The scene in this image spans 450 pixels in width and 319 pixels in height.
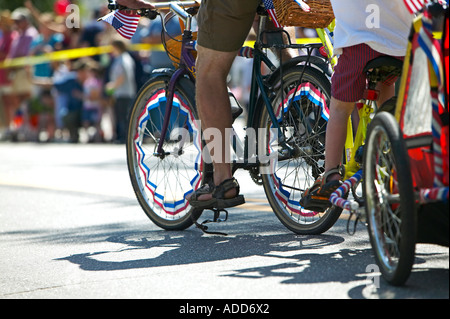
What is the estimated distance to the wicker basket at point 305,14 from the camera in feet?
15.8

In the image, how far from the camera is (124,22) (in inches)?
229

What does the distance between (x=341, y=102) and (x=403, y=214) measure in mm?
1121

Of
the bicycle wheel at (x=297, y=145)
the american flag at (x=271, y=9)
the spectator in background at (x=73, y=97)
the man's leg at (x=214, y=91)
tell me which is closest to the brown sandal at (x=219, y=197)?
the man's leg at (x=214, y=91)

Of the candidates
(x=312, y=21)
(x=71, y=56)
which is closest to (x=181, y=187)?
(x=312, y=21)

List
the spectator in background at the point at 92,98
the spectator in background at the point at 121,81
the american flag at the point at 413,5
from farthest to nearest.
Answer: the spectator in background at the point at 92,98, the spectator in background at the point at 121,81, the american flag at the point at 413,5

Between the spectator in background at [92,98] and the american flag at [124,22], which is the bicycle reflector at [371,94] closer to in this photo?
the american flag at [124,22]

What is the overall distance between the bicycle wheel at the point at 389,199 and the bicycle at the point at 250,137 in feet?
2.58

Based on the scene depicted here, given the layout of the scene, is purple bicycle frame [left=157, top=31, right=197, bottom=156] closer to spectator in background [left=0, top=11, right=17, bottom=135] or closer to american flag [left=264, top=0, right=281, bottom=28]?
american flag [left=264, top=0, right=281, bottom=28]

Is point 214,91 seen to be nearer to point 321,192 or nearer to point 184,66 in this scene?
point 184,66

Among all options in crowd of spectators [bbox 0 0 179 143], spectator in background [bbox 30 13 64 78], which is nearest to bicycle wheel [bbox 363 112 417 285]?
crowd of spectators [bbox 0 0 179 143]

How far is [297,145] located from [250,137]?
0.39 meters

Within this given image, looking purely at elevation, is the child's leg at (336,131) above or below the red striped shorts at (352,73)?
below

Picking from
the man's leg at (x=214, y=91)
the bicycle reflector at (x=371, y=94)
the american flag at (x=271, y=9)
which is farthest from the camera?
the man's leg at (x=214, y=91)

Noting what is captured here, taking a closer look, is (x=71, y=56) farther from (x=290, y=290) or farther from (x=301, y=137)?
(x=290, y=290)
